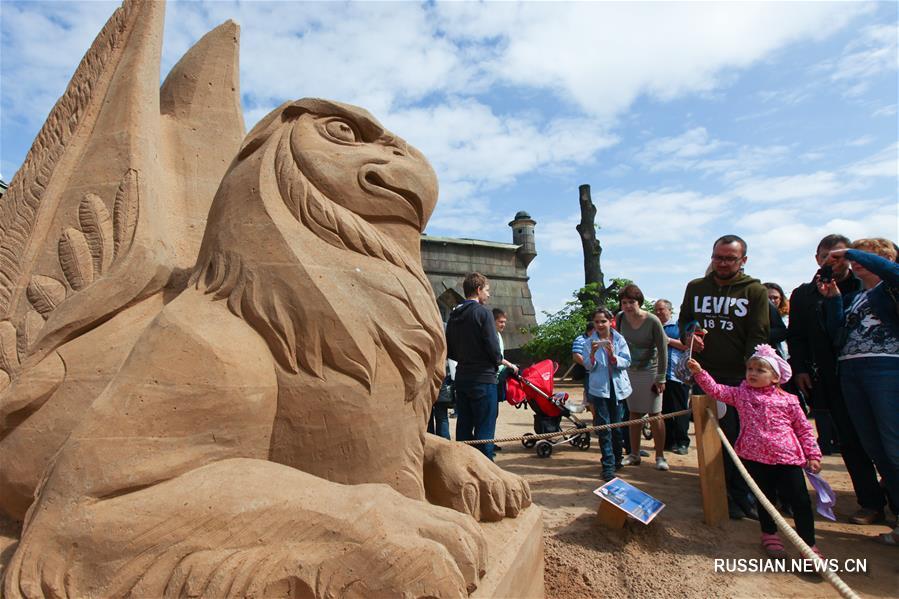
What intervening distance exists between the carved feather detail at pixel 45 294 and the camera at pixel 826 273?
14.0ft

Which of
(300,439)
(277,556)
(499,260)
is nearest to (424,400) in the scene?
(300,439)

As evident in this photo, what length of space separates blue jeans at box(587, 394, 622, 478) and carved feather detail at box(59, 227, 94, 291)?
3.80 meters

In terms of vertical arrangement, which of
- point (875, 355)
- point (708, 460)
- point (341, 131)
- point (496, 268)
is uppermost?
point (496, 268)

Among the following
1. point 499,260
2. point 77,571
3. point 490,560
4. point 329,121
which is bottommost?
point 490,560

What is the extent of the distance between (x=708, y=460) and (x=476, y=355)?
1811mm

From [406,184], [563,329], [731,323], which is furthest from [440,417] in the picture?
[563,329]

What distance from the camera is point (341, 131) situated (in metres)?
1.96

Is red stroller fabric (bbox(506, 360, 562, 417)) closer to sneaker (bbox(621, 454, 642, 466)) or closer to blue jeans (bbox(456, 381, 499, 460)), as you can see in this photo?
sneaker (bbox(621, 454, 642, 466))

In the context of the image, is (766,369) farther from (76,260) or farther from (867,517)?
(76,260)

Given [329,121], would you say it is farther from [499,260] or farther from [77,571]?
[499,260]

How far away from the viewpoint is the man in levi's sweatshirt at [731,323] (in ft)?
11.8

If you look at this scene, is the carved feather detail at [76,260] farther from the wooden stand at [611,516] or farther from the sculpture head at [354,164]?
the wooden stand at [611,516]

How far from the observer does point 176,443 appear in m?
1.40

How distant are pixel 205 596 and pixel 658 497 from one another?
12.3 ft
